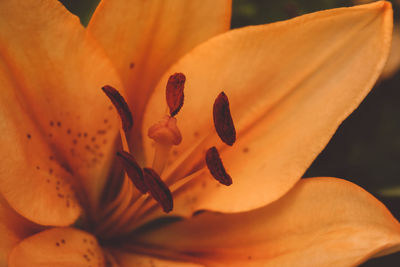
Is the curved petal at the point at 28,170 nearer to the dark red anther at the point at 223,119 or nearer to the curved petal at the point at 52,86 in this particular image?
the curved petal at the point at 52,86

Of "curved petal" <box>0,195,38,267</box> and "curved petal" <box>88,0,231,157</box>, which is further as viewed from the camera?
"curved petal" <box>88,0,231,157</box>

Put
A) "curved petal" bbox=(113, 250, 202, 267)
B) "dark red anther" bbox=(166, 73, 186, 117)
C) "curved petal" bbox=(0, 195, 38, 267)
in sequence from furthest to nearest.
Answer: "curved petal" bbox=(113, 250, 202, 267), "dark red anther" bbox=(166, 73, 186, 117), "curved petal" bbox=(0, 195, 38, 267)

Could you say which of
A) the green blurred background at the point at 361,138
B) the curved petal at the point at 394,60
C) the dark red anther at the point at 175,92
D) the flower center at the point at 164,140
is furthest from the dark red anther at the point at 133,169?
the curved petal at the point at 394,60

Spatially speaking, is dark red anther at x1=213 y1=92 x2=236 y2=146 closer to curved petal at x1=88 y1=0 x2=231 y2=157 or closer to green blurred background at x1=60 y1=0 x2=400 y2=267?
curved petal at x1=88 y1=0 x2=231 y2=157

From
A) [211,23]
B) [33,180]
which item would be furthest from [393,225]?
[33,180]

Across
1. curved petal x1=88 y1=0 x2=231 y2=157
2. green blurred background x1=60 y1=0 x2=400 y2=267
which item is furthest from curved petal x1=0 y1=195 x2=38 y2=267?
green blurred background x1=60 y1=0 x2=400 y2=267

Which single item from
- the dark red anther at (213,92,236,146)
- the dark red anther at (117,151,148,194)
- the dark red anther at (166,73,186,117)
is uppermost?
the dark red anther at (166,73,186,117)

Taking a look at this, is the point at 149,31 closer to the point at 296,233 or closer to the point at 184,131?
the point at 184,131
